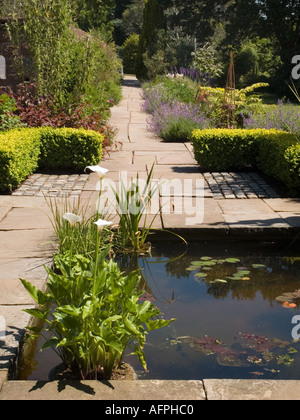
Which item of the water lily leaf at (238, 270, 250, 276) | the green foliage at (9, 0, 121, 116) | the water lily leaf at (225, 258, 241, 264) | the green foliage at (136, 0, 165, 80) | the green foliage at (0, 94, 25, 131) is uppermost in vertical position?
the green foliage at (136, 0, 165, 80)

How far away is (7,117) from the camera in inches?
317

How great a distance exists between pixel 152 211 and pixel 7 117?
131 inches

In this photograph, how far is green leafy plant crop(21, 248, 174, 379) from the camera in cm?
263

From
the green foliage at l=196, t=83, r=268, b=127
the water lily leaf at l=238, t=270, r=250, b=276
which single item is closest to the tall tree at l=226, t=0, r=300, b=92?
the green foliage at l=196, t=83, r=268, b=127

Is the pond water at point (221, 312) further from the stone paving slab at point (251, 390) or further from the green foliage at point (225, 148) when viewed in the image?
the green foliage at point (225, 148)

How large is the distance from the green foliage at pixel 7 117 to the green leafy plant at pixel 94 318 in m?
5.41

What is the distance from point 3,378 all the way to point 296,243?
3252 millimetres

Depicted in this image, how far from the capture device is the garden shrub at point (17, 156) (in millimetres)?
6414

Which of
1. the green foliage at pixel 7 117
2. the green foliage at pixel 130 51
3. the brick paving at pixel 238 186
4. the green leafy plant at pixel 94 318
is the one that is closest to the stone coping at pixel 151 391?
the green leafy plant at pixel 94 318

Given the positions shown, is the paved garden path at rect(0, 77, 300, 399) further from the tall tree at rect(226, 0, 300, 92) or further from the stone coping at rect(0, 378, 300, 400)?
the tall tree at rect(226, 0, 300, 92)

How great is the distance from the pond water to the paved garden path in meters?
0.19

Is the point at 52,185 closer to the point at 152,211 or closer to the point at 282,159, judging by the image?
the point at 152,211

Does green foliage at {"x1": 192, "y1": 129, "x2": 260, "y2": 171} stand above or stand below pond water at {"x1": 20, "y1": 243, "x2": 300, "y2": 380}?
above

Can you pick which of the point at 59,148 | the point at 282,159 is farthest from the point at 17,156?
the point at 282,159
